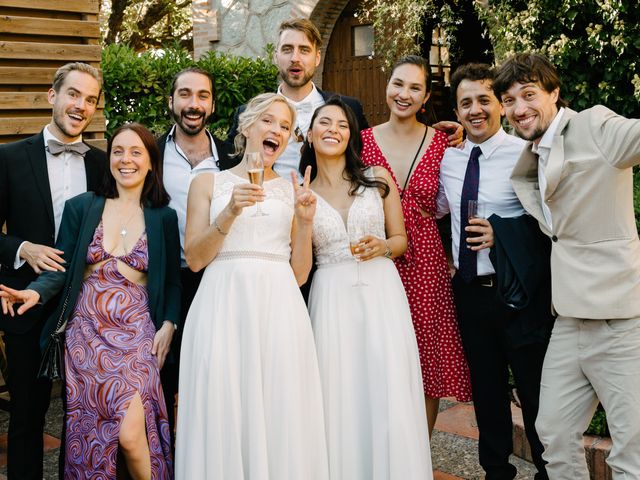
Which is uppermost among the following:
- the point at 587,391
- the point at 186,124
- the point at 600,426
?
the point at 186,124

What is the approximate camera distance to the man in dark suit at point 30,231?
410 cm

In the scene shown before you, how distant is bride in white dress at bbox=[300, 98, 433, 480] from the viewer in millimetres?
3816

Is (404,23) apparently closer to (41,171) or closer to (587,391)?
(41,171)

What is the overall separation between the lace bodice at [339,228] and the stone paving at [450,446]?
1.56 m

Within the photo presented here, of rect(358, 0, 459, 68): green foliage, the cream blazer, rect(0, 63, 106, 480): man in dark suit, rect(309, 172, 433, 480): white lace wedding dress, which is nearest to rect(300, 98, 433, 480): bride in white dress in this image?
rect(309, 172, 433, 480): white lace wedding dress

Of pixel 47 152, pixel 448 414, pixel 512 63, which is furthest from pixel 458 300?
pixel 47 152

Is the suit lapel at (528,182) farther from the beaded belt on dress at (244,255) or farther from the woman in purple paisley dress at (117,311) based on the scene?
the woman in purple paisley dress at (117,311)

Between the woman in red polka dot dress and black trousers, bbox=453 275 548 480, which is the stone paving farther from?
the woman in red polka dot dress

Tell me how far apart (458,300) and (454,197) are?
21.6 inches

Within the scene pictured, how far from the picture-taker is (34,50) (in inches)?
214

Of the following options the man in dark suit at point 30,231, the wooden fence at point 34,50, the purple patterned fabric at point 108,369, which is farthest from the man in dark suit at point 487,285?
the wooden fence at point 34,50

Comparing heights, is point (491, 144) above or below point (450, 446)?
above

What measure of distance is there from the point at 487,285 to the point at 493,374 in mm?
475

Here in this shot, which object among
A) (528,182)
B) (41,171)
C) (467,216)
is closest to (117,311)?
(41,171)
